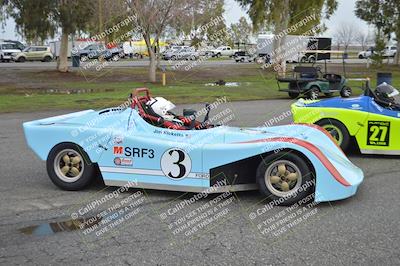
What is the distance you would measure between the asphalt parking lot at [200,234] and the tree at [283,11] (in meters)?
25.5

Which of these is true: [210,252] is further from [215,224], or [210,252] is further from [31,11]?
[31,11]

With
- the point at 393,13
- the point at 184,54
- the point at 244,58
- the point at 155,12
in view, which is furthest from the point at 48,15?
the point at 244,58

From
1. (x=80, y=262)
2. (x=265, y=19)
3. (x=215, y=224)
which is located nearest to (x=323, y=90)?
(x=265, y=19)

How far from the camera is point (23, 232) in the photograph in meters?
4.89

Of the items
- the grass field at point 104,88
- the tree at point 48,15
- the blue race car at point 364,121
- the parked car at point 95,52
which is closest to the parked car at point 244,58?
the parked car at point 95,52

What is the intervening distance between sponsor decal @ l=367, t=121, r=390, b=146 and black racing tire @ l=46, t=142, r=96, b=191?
15.2 ft

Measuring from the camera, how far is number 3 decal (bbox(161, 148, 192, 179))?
5.76 metres

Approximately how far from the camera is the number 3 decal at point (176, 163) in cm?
576

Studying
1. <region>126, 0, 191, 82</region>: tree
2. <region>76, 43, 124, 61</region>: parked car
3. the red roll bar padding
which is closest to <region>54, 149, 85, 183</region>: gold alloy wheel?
the red roll bar padding

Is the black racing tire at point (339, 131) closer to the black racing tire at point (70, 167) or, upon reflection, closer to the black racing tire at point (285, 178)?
the black racing tire at point (285, 178)

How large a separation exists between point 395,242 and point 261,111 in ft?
36.0

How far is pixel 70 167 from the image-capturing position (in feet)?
20.7

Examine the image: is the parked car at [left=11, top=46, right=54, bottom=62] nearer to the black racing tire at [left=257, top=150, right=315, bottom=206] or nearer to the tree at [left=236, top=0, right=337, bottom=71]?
the tree at [left=236, top=0, right=337, bottom=71]

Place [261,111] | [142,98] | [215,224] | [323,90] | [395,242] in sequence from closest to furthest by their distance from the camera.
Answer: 1. [395,242]
2. [215,224]
3. [142,98]
4. [261,111]
5. [323,90]
